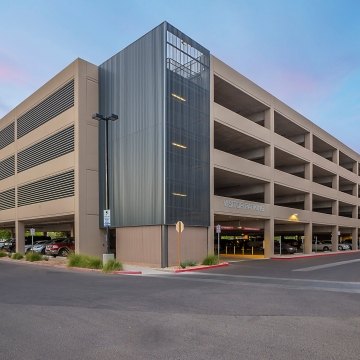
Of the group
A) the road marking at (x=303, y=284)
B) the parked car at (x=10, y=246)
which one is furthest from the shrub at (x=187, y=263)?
the parked car at (x=10, y=246)

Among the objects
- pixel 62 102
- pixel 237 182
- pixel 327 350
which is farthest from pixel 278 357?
pixel 237 182

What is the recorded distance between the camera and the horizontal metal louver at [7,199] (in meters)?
40.5

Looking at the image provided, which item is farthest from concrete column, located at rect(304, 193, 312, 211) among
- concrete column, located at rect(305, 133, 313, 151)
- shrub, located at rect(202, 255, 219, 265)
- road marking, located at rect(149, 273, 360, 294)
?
road marking, located at rect(149, 273, 360, 294)

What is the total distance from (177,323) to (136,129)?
20779 millimetres

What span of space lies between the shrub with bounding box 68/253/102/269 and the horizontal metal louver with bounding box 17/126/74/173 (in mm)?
8870

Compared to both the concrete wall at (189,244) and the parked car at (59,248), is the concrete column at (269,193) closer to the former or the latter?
the concrete wall at (189,244)

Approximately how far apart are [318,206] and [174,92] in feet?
116

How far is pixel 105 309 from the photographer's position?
1021 centimetres

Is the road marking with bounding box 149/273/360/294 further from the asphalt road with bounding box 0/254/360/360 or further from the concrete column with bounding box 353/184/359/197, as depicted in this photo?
the concrete column with bounding box 353/184/359/197

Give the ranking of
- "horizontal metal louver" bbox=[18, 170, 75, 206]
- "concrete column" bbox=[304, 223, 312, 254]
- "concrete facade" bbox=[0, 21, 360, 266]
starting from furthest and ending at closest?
"concrete column" bbox=[304, 223, 312, 254]
"horizontal metal louver" bbox=[18, 170, 75, 206]
"concrete facade" bbox=[0, 21, 360, 266]

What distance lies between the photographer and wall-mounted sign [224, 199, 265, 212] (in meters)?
31.3

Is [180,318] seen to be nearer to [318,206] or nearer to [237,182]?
[237,182]

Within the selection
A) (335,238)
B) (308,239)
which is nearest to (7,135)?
(308,239)

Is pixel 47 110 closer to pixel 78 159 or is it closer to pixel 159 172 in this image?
pixel 78 159
